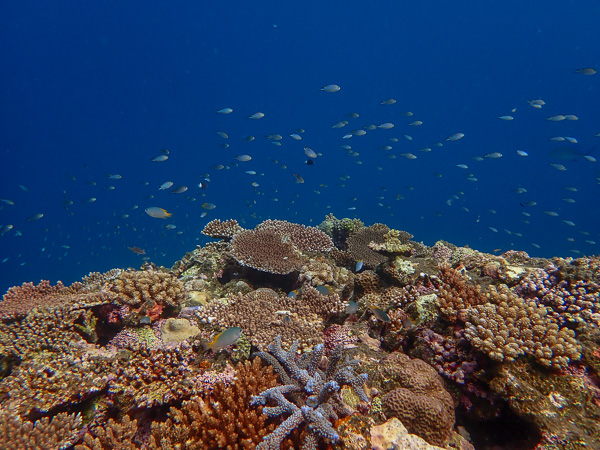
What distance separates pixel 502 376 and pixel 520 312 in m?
1.10

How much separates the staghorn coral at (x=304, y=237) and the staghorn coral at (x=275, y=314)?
8.57 ft

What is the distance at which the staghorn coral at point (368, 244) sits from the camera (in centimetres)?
819

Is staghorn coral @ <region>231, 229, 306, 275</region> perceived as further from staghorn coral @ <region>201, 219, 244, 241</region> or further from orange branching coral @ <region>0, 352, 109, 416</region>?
orange branching coral @ <region>0, 352, 109, 416</region>

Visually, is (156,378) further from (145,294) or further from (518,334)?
(518,334)

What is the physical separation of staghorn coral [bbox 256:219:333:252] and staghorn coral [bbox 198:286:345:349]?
2612 millimetres

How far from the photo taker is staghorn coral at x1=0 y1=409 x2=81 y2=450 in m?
3.52

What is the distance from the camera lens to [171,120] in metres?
113

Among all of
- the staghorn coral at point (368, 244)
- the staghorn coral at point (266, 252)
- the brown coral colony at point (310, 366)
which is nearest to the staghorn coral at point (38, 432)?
the brown coral colony at point (310, 366)

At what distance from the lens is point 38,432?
3658 millimetres

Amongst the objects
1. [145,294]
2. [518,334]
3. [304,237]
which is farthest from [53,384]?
[518,334]

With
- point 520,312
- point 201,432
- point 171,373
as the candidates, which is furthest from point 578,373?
point 171,373

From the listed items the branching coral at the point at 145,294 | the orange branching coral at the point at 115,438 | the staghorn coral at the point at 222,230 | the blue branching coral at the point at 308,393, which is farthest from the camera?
the staghorn coral at the point at 222,230

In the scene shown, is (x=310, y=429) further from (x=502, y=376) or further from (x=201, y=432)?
(x=502, y=376)

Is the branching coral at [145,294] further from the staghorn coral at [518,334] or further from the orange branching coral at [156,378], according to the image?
the staghorn coral at [518,334]
